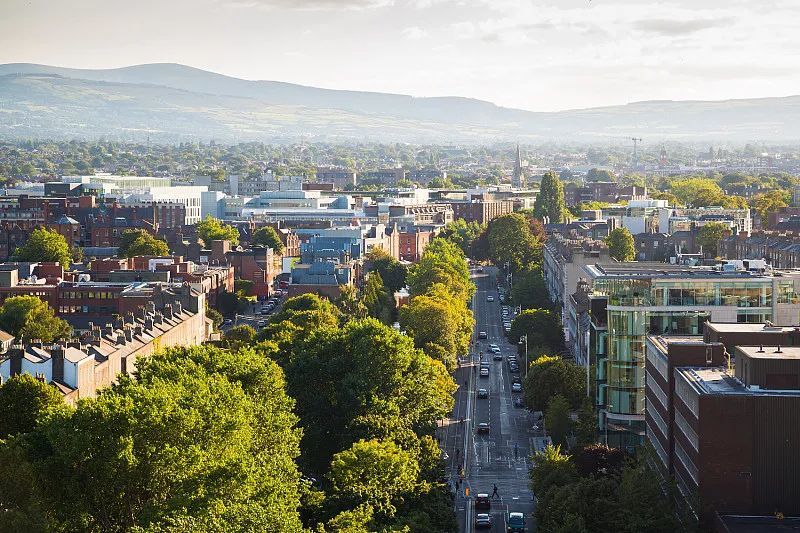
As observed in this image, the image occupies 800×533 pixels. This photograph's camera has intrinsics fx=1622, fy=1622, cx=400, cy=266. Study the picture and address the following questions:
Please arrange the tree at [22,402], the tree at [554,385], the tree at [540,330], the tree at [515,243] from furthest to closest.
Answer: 1. the tree at [515,243]
2. the tree at [540,330]
3. the tree at [554,385]
4. the tree at [22,402]

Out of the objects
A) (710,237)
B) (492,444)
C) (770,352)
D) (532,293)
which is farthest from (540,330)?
(710,237)

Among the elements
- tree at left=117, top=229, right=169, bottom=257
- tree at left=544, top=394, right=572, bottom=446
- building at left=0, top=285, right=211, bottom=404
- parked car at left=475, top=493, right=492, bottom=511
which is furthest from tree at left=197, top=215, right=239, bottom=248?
parked car at left=475, top=493, right=492, bottom=511

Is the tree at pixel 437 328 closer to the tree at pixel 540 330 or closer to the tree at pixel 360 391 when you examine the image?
the tree at pixel 540 330

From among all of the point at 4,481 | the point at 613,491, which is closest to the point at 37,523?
the point at 4,481

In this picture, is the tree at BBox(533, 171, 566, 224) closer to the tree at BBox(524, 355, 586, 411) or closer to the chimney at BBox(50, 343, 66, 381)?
the tree at BBox(524, 355, 586, 411)

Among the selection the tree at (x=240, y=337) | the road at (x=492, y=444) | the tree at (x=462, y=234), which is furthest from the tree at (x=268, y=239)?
the tree at (x=240, y=337)

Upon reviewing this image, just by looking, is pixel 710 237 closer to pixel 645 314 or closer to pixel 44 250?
pixel 44 250

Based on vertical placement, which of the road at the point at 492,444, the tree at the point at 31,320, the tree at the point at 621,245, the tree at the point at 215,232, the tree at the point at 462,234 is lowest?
the road at the point at 492,444
